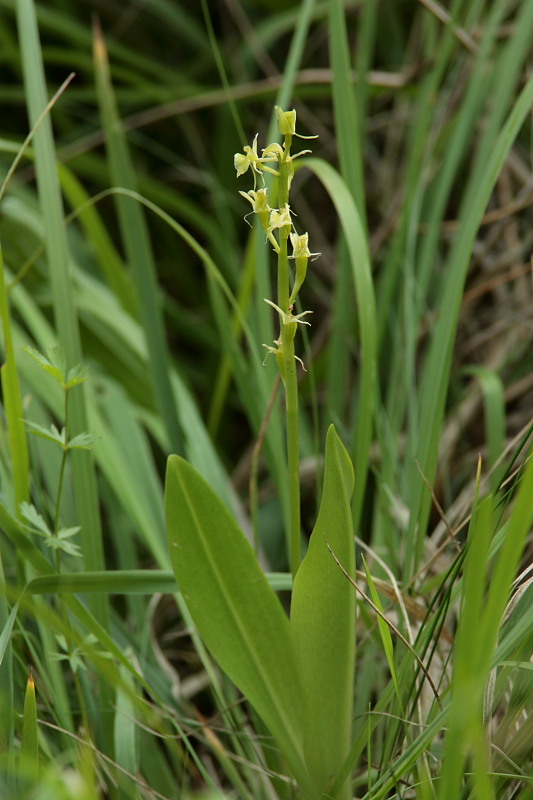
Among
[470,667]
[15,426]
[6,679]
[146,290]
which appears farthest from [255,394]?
[470,667]

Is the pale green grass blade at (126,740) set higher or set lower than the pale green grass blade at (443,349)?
lower

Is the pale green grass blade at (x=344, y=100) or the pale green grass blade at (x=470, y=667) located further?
the pale green grass blade at (x=344, y=100)

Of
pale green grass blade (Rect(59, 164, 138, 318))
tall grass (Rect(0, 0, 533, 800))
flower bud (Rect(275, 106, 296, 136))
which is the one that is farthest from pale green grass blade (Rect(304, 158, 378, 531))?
pale green grass blade (Rect(59, 164, 138, 318))

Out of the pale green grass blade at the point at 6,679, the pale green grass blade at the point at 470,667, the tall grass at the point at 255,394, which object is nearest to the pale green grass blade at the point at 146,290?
the tall grass at the point at 255,394

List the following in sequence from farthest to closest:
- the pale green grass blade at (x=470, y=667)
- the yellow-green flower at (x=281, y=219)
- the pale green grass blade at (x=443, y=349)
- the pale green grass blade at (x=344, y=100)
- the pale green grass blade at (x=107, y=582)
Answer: the pale green grass blade at (x=344, y=100), the pale green grass blade at (x=443, y=349), the pale green grass blade at (x=107, y=582), the yellow-green flower at (x=281, y=219), the pale green grass blade at (x=470, y=667)

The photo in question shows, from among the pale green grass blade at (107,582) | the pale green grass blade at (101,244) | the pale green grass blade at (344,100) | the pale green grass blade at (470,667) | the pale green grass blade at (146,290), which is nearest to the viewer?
the pale green grass blade at (470,667)

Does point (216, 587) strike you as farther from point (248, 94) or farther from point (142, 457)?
point (248, 94)

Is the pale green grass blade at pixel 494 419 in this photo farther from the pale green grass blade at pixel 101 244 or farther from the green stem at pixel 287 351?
the pale green grass blade at pixel 101 244
